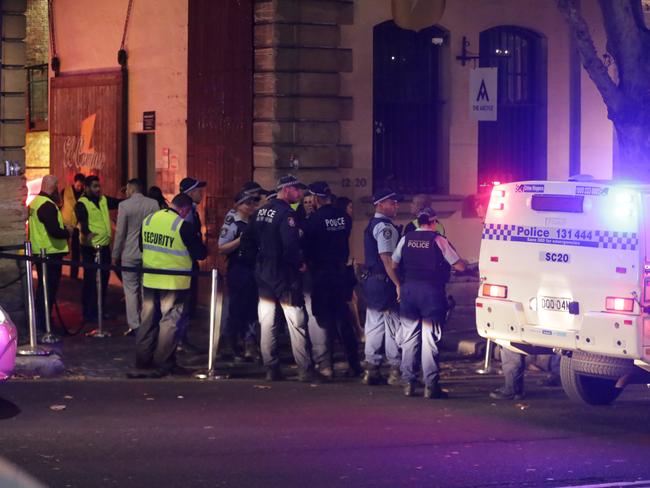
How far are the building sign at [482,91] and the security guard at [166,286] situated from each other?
17.6 ft

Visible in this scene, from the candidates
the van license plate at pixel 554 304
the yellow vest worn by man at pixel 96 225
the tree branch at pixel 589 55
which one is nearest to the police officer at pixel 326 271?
the van license plate at pixel 554 304

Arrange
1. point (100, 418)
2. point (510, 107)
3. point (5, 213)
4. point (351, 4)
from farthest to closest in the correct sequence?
point (510, 107) → point (351, 4) → point (5, 213) → point (100, 418)

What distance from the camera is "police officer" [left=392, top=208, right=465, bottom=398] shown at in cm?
1205

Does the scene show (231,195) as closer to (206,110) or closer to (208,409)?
(206,110)

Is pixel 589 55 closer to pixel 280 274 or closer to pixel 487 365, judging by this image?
pixel 487 365

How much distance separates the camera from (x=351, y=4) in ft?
61.4

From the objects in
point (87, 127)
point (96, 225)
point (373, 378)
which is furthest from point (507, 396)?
point (87, 127)

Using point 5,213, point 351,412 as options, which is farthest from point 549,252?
point 5,213

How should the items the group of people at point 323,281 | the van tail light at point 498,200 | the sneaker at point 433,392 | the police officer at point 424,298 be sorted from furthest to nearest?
the group of people at point 323,281 → the sneaker at point 433,392 → the police officer at point 424,298 → the van tail light at point 498,200

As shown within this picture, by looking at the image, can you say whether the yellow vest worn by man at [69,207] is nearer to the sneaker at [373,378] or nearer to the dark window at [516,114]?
the dark window at [516,114]

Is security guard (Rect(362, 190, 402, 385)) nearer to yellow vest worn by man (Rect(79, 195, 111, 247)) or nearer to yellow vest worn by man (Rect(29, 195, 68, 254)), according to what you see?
yellow vest worn by man (Rect(29, 195, 68, 254))

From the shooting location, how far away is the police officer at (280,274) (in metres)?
12.9

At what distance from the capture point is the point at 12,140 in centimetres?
1656

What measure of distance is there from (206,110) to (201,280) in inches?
93.8
